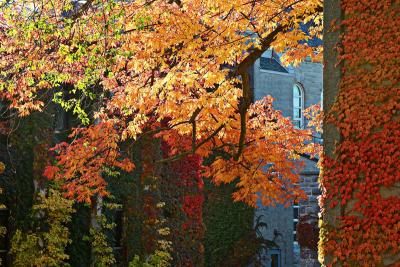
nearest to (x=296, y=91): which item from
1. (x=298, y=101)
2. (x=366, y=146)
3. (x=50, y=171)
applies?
(x=298, y=101)

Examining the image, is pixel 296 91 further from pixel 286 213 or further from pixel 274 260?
pixel 274 260

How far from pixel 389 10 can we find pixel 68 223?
11181 millimetres

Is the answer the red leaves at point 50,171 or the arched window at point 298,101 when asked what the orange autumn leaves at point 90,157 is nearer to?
the red leaves at point 50,171

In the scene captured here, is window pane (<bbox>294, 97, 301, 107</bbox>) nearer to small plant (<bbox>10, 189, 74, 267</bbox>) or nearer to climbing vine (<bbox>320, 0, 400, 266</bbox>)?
small plant (<bbox>10, 189, 74, 267</bbox>)

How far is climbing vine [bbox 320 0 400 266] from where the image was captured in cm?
998

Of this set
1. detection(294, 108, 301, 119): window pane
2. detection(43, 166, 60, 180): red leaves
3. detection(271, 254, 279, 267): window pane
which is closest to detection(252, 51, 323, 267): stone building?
detection(271, 254, 279, 267): window pane

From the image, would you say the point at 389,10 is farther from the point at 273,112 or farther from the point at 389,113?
the point at 273,112

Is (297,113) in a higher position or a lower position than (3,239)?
higher

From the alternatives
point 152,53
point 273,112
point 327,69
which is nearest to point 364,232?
point 327,69

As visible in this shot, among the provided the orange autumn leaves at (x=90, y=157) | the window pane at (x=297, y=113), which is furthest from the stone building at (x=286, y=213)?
the orange autumn leaves at (x=90, y=157)

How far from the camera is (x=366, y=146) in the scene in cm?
1028

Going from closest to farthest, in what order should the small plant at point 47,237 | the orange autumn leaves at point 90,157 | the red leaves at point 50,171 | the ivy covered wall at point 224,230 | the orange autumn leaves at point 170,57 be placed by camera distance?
the orange autumn leaves at point 170,57 < the orange autumn leaves at point 90,157 < the red leaves at point 50,171 < the small plant at point 47,237 < the ivy covered wall at point 224,230

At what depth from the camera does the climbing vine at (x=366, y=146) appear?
998cm

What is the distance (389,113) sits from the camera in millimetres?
10188
